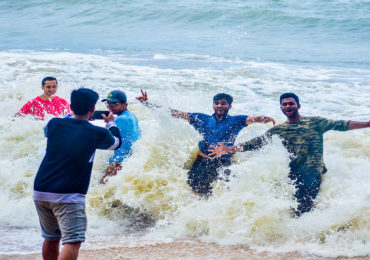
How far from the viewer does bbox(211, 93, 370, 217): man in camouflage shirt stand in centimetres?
474

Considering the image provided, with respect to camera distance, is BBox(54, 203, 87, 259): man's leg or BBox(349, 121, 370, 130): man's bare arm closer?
BBox(54, 203, 87, 259): man's leg

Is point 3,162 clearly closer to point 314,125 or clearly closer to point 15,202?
point 15,202

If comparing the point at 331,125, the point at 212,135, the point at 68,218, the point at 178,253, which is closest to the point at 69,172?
the point at 68,218

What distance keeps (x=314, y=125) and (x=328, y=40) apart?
18.8 m

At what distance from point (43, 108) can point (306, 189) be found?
4.63 meters

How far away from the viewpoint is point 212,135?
5504mm

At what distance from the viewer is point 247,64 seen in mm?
15461

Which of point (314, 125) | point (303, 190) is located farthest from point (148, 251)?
point (314, 125)

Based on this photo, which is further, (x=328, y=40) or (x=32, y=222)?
(x=328, y=40)

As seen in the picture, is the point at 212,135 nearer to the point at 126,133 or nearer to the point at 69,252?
the point at 126,133

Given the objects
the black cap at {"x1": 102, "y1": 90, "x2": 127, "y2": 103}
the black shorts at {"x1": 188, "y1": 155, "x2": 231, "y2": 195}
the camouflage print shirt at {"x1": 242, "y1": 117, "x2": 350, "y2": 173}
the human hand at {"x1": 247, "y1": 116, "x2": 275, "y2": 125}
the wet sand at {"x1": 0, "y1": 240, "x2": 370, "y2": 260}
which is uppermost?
the black cap at {"x1": 102, "y1": 90, "x2": 127, "y2": 103}

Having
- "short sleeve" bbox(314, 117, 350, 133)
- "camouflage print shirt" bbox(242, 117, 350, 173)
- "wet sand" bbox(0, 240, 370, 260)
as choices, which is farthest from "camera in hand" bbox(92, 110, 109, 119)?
"short sleeve" bbox(314, 117, 350, 133)

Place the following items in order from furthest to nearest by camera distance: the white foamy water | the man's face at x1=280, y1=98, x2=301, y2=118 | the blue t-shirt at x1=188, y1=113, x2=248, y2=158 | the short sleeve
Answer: the blue t-shirt at x1=188, y1=113, x2=248, y2=158, the man's face at x1=280, y1=98, x2=301, y2=118, the short sleeve, the white foamy water

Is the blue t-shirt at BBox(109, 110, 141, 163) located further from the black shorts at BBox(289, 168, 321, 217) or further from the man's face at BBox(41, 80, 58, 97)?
the man's face at BBox(41, 80, 58, 97)
